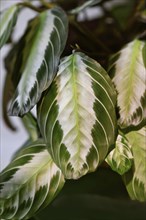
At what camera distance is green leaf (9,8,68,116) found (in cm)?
61

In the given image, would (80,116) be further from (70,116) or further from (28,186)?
(28,186)

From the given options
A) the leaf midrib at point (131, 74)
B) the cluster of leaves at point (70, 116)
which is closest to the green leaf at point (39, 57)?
the cluster of leaves at point (70, 116)

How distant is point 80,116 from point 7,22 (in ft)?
0.78

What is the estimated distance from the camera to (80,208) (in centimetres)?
73

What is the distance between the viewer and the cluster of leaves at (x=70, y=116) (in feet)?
1.89

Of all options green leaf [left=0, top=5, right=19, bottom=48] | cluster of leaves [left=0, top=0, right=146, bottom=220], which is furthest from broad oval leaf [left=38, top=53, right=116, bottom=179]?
green leaf [left=0, top=5, right=19, bottom=48]

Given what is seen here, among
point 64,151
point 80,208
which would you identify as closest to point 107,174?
point 80,208

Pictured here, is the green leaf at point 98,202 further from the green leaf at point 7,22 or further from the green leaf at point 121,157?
the green leaf at point 7,22

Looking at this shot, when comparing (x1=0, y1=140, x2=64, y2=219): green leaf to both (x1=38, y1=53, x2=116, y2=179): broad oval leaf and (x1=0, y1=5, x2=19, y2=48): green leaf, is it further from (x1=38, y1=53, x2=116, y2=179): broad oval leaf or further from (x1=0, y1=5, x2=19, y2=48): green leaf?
(x1=0, y1=5, x2=19, y2=48): green leaf

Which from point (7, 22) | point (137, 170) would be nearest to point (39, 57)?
point (7, 22)

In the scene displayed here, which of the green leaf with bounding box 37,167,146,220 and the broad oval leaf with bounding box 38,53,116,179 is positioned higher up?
the broad oval leaf with bounding box 38,53,116,179

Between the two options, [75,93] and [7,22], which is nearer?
[75,93]

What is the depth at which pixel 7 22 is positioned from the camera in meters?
0.72

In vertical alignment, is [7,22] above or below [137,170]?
above
